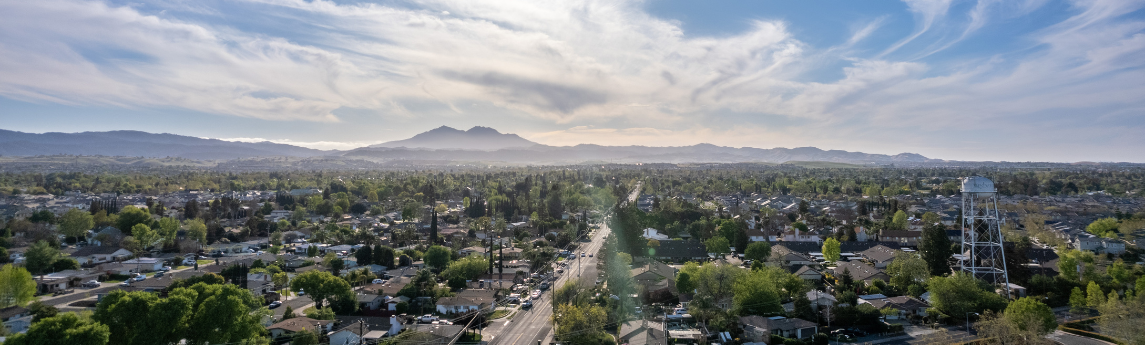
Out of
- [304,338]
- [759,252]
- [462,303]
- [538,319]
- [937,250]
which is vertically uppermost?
[937,250]

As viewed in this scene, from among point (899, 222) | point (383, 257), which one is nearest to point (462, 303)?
point (383, 257)

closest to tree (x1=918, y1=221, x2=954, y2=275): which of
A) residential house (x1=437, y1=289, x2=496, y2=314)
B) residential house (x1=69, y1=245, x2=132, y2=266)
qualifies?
residential house (x1=437, y1=289, x2=496, y2=314)

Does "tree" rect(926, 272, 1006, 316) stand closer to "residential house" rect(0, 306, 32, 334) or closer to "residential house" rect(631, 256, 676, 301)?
"residential house" rect(631, 256, 676, 301)

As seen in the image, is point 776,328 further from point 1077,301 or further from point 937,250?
point 1077,301

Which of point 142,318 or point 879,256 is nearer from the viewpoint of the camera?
point 142,318

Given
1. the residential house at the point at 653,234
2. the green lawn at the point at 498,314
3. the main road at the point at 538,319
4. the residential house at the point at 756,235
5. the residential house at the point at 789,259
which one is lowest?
the green lawn at the point at 498,314

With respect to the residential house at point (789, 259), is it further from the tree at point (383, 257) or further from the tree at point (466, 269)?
the tree at point (383, 257)

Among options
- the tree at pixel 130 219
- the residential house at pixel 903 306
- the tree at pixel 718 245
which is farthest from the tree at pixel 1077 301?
the tree at pixel 130 219

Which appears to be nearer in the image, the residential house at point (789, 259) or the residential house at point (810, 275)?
the residential house at point (810, 275)
